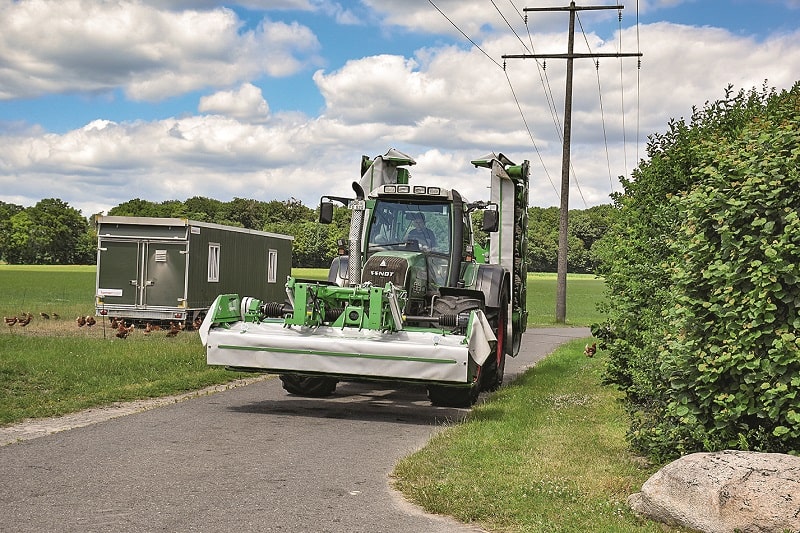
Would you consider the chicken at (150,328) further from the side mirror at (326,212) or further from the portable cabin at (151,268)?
the side mirror at (326,212)

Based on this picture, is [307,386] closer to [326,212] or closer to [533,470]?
[326,212]

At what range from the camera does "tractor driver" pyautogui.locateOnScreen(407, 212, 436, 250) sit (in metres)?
14.5

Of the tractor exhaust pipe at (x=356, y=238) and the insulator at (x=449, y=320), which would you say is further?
the tractor exhaust pipe at (x=356, y=238)

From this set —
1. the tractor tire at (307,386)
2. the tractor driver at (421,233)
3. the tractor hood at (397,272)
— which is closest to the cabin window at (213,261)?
the tractor driver at (421,233)

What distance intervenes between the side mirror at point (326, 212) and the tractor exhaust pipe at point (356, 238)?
1.25ft

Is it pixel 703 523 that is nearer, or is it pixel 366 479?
pixel 703 523

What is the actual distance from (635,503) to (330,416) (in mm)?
5716

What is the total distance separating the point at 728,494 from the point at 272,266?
28.3 meters

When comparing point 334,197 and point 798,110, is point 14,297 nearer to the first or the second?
point 334,197

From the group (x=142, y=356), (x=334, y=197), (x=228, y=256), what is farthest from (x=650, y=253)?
(x=228, y=256)

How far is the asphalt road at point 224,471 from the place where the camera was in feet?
22.0

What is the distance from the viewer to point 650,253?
10422 millimetres

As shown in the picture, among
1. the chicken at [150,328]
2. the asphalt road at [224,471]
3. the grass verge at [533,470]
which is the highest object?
the chicken at [150,328]

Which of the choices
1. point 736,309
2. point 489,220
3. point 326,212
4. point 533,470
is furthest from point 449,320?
point 736,309
